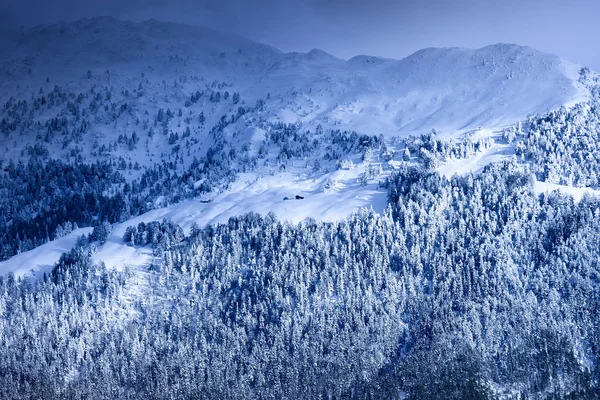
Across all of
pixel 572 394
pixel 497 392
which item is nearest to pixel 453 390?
pixel 497 392

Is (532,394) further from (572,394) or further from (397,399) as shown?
(397,399)

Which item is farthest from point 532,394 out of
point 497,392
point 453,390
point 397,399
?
point 397,399

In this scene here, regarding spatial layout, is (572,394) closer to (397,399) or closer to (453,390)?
(453,390)

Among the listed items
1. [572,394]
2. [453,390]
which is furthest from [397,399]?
[572,394]

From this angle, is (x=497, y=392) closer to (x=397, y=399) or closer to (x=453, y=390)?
(x=453, y=390)

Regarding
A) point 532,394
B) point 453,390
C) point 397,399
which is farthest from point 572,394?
point 397,399

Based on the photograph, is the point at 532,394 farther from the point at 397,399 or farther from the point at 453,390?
the point at 397,399
